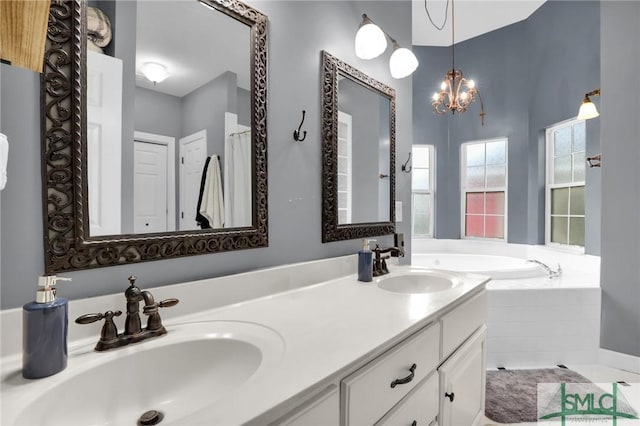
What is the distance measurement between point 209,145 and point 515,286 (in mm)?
2393

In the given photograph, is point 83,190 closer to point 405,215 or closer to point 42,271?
point 42,271

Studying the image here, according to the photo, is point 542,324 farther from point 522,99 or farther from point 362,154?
point 522,99

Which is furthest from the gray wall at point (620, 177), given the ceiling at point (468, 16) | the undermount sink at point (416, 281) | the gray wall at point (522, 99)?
the undermount sink at point (416, 281)

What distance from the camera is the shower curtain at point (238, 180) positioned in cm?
110

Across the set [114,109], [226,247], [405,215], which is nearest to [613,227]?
[405,215]

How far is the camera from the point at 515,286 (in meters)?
2.38

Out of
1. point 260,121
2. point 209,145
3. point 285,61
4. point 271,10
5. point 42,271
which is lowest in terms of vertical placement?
point 42,271

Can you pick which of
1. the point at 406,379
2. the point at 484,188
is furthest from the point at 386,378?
the point at 484,188

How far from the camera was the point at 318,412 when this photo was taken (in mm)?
630

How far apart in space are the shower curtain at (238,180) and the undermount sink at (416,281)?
0.74 m

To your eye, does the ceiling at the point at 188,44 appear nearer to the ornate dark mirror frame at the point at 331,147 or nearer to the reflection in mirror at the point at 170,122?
the reflection in mirror at the point at 170,122

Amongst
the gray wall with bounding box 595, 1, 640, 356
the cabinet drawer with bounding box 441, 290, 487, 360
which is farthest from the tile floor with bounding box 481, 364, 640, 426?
the cabinet drawer with bounding box 441, 290, 487, 360

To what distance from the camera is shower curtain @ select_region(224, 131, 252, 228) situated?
43.4 inches

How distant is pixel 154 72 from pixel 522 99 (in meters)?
4.17
